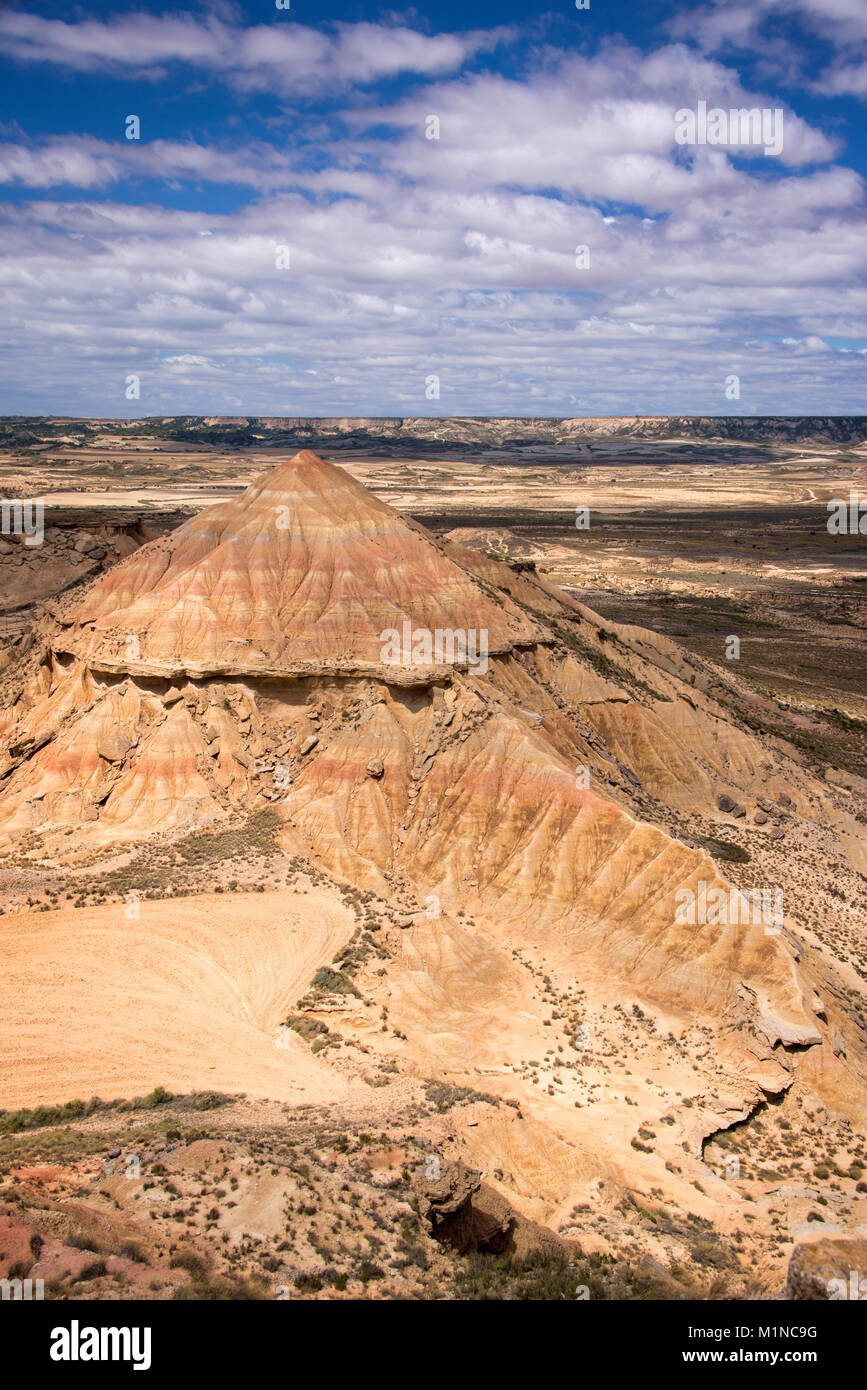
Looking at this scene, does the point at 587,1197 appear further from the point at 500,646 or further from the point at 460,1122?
the point at 500,646

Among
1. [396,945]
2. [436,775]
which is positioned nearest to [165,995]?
[396,945]

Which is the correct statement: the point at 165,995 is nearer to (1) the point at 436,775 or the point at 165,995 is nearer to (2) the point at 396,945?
(2) the point at 396,945

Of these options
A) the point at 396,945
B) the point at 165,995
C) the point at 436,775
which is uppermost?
the point at 436,775

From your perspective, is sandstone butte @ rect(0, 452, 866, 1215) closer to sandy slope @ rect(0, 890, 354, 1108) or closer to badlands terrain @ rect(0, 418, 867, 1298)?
badlands terrain @ rect(0, 418, 867, 1298)

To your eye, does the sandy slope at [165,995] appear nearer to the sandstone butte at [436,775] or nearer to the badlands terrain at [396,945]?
the badlands terrain at [396,945]

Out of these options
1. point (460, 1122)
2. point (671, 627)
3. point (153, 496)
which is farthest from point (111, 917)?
point (153, 496)

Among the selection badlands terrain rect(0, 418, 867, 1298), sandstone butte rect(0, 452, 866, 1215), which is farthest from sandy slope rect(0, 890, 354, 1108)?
sandstone butte rect(0, 452, 866, 1215)
